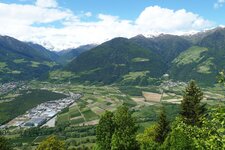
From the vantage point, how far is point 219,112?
51.5 feet

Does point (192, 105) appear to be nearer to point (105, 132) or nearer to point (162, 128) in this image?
point (162, 128)

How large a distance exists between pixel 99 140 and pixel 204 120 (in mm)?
42374

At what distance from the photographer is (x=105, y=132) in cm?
5872

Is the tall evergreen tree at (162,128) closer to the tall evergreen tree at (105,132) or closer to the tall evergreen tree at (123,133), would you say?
the tall evergreen tree at (123,133)

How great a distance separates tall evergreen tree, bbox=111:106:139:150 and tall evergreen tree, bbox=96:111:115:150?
1.03 metres

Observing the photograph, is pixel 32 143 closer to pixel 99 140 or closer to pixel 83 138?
pixel 83 138

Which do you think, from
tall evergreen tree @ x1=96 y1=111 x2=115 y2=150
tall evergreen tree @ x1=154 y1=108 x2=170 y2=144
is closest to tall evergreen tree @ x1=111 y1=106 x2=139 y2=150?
tall evergreen tree @ x1=96 y1=111 x2=115 y2=150

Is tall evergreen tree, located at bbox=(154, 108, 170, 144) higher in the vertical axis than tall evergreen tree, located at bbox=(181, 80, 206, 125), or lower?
lower

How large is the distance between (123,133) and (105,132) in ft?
20.9

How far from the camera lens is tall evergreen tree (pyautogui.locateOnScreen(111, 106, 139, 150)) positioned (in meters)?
51.9

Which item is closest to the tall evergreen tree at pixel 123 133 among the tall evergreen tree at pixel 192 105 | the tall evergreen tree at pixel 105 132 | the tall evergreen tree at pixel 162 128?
the tall evergreen tree at pixel 105 132

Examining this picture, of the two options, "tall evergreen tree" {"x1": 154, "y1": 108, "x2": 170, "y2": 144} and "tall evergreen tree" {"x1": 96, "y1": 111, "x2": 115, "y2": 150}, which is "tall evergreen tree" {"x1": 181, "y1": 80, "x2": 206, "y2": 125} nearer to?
"tall evergreen tree" {"x1": 154, "y1": 108, "x2": 170, "y2": 144}

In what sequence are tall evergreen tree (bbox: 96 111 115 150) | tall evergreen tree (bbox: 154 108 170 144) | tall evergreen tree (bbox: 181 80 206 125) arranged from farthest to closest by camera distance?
tall evergreen tree (bbox: 154 108 170 144) → tall evergreen tree (bbox: 181 80 206 125) → tall evergreen tree (bbox: 96 111 115 150)

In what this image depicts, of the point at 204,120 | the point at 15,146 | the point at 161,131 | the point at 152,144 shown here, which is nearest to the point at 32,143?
the point at 15,146
